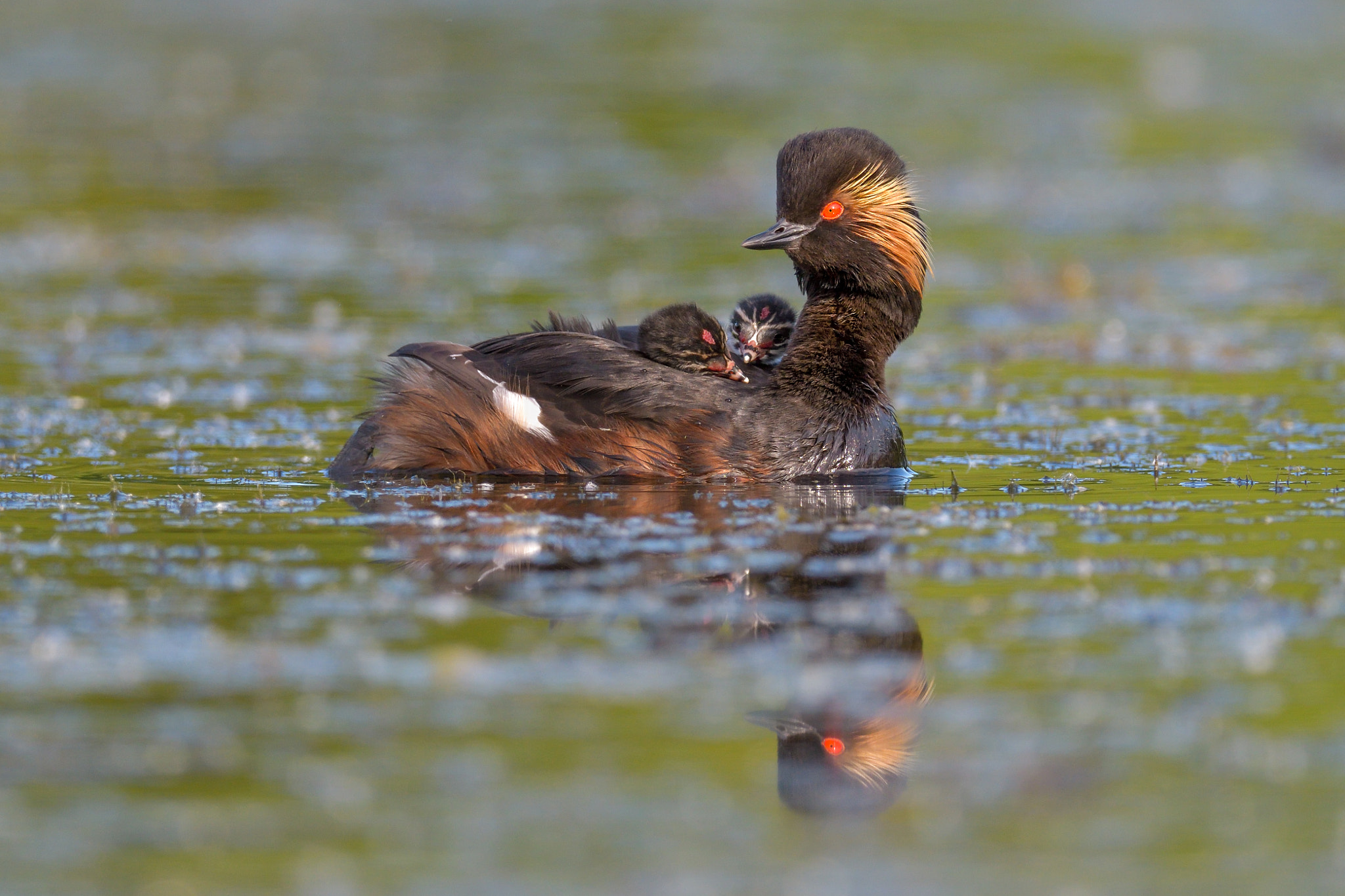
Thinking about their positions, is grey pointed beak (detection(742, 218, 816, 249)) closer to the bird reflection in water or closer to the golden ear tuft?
the golden ear tuft

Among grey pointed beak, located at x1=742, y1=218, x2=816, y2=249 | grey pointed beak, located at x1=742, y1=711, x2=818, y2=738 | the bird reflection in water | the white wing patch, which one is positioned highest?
grey pointed beak, located at x1=742, y1=218, x2=816, y2=249

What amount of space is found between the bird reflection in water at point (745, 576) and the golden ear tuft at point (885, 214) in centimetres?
125

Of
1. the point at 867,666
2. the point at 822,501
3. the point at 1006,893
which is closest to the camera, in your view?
the point at 1006,893

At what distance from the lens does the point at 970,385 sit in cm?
1280

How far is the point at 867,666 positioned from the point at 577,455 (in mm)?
3456

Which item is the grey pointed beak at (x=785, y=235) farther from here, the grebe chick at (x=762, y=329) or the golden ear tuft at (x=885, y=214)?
the grebe chick at (x=762, y=329)

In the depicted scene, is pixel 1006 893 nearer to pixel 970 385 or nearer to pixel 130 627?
pixel 130 627

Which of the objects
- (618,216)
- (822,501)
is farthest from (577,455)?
(618,216)

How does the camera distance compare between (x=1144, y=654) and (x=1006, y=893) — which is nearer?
(x=1006, y=893)

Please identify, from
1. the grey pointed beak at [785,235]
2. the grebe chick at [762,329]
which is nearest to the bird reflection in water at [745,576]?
the grebe chick at [762,329]

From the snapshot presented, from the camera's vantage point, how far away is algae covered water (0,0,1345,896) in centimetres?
505

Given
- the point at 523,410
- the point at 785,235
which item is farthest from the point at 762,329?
the point at 523,410

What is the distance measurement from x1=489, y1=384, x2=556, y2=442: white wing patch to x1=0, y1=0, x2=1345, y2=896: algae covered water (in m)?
0.28

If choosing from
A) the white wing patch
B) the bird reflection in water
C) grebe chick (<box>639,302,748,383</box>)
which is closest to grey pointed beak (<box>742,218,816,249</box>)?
grebe chick (<box>639,302,748,383</box>)
